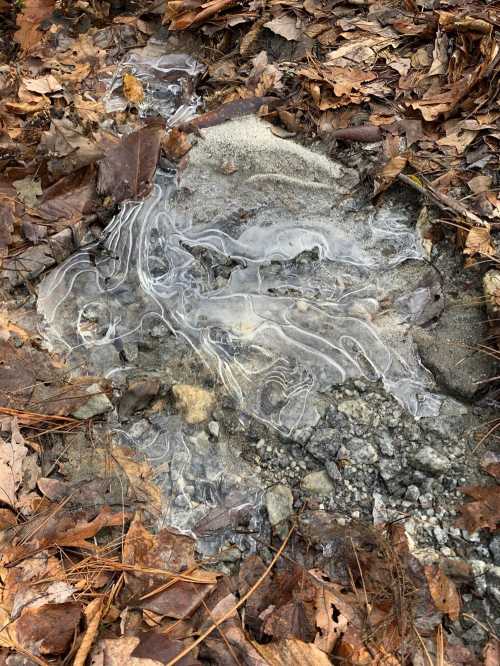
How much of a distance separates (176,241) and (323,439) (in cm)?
144

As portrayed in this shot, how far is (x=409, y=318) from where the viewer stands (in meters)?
2.73

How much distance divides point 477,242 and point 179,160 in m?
1.83

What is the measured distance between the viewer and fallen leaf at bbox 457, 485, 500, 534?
2119 millimetres

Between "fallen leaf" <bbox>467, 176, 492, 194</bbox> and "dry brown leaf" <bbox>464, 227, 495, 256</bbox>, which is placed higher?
"fallen leaf" <bbox>467, 176, 492, 194</bbox>

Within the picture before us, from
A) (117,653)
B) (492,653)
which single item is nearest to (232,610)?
(117,653)

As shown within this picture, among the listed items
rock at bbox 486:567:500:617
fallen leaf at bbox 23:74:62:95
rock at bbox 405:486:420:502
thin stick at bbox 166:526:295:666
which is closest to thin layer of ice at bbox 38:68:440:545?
thin stick at bbox 166:526:295:666

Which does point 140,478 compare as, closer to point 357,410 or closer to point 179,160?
point 357,410

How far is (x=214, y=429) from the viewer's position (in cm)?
253

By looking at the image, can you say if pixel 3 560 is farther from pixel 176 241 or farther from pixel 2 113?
pixel 2 113

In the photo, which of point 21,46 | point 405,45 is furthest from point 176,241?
point 21,46

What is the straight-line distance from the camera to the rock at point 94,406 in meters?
2.55

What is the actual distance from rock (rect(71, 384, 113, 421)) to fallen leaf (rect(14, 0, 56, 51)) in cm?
328

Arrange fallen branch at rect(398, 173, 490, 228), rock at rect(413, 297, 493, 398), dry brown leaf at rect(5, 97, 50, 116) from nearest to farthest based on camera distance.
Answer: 1. rock at rect(413, 297, 493, 398)
2. fallen branch at rect(398, 173, 490, 228)
3. dry brown leaf at rect(5, 97, 50, 116)

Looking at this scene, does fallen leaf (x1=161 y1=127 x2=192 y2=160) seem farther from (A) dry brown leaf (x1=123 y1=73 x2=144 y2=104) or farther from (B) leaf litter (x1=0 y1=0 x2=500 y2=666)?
(A) dry brown leaf (x1=123 y1=73 x2=144 y2=104)
